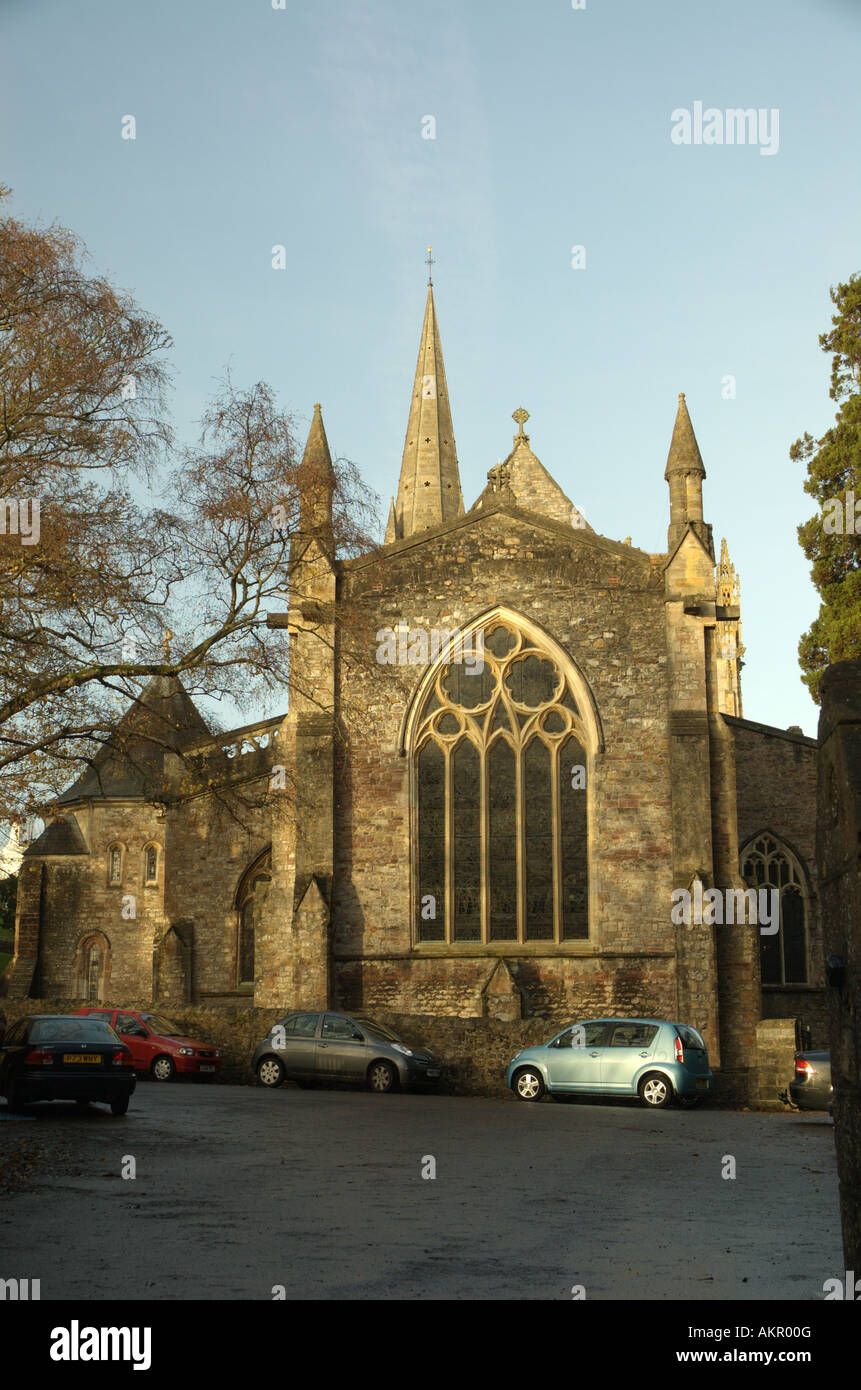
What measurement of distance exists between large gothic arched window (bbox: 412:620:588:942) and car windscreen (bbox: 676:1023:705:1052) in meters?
6.06

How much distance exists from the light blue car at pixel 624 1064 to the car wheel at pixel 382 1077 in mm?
2029

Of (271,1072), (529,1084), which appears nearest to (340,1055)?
(271,1072)

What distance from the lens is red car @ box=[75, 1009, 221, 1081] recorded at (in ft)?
82.4

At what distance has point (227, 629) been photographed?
19.9 meters

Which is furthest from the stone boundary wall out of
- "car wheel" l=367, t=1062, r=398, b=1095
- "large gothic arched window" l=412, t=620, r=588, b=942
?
"large gothic arched window" l=412, t=620, r=588, b=942

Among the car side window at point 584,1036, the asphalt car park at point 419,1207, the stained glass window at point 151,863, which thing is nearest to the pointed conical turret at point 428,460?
the stained glass window at point 151,863

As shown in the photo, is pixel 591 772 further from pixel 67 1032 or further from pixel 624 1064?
pixel 67 1032

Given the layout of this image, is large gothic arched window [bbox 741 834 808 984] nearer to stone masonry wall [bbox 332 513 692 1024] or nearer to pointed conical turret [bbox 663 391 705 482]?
stone masonry wall [bbox 332 513 692 1024]

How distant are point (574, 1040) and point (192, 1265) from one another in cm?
1400

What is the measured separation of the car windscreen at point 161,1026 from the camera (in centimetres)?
2553

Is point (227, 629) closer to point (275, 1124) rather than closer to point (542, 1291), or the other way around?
point (275, 1124)

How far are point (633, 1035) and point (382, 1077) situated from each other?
4.17 metres

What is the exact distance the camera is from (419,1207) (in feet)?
33.4
